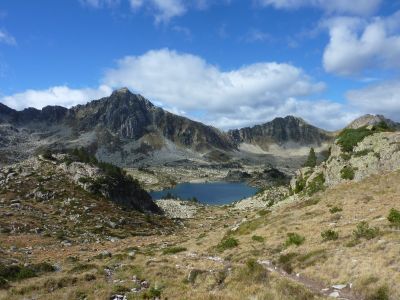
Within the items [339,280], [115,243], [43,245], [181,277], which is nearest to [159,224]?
[115,243]

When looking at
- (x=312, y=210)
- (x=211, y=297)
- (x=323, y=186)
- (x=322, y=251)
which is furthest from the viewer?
Result: (x=323, y=186)

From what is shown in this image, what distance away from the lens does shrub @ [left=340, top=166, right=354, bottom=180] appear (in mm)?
56125

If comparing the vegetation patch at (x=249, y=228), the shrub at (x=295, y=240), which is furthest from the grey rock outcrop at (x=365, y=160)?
the shrub at (x=295, y=240)

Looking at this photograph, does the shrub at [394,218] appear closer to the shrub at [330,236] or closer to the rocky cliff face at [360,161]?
the shrub at [330,236]

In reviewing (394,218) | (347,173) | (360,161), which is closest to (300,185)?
(347,173)

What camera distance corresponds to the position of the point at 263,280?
22.4 meters

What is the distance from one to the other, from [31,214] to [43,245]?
51.1ft

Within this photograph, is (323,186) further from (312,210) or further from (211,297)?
(211,297)

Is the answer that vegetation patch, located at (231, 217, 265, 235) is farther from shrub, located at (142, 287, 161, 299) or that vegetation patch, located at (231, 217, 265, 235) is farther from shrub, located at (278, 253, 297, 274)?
shrub, located at (142, 287, 161, 299)

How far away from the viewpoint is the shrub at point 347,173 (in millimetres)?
56125

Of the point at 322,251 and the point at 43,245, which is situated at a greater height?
the point at 322,251

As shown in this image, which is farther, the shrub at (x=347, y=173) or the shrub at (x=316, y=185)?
the shrub at (x=316, y=185)

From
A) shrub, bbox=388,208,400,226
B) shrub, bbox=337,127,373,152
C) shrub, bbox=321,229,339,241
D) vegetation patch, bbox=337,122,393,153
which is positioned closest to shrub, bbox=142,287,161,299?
shrub, bbox=321,229,339,241

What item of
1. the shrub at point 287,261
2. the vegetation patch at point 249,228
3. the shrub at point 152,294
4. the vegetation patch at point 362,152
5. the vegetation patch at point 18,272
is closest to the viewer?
the shrub at point 152,294
